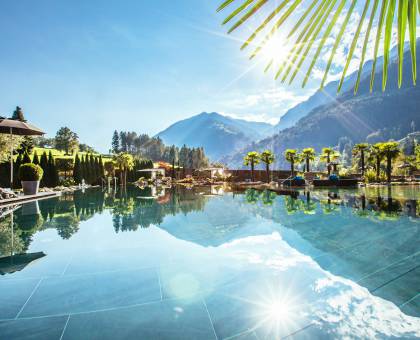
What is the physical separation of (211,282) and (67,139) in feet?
214

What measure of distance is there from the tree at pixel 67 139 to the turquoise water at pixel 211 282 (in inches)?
2332

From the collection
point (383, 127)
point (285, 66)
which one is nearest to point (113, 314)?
point (285, 66)

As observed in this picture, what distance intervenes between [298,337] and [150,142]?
9847cm

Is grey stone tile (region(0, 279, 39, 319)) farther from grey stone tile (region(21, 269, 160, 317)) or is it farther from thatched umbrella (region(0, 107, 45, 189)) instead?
thatched umbrella (region(0, 107, 45, 189))

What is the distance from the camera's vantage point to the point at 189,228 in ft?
24.4

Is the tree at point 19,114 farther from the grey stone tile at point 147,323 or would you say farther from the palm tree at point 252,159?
the grey stone tile at point 147,323

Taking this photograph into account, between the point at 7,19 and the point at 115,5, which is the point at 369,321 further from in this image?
the point at 7,19

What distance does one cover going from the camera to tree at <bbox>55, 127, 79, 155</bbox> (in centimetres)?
6050

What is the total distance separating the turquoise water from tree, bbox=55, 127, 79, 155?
5924 cm

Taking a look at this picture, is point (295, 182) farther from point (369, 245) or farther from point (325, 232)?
point (369, 245)

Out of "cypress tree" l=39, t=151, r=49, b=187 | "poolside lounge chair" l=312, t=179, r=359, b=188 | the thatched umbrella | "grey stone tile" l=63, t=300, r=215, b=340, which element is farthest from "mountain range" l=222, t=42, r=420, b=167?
"grey stone tile" l=63, t=300, r=215, b=340

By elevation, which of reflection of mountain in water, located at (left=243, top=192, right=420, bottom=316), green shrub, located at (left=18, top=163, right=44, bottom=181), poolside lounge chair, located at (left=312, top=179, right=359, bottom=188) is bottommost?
reflection of mountain in water, located at (left=243, top=192, right=420, bottom=316)

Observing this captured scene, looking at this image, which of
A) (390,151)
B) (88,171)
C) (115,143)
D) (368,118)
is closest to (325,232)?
(390,151)

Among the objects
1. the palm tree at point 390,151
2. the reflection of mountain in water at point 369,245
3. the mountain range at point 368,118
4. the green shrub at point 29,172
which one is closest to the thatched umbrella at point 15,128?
the green shrub at point 29,172
